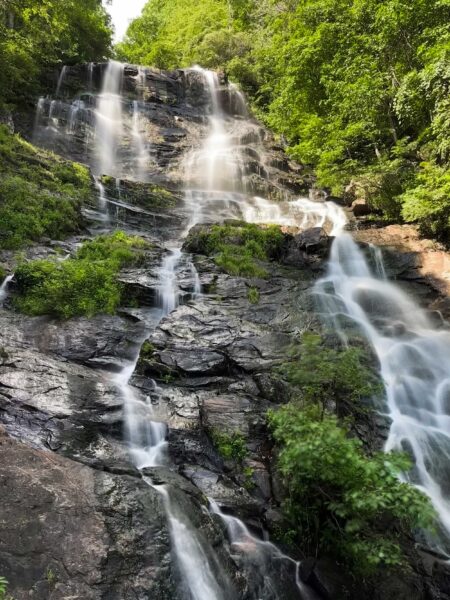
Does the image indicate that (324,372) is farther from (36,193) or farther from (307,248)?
(36,193)

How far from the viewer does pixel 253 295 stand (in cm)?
1146

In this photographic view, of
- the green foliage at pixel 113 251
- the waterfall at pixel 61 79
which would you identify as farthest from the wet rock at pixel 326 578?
the waterfall at pixel 61 79

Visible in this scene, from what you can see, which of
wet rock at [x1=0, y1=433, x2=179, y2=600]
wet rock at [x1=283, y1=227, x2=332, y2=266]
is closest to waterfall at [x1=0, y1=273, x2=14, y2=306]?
wet rock at [x1=0, y1=433, x2=179, y2=600]

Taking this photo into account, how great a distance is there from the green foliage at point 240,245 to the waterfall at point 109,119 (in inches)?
370

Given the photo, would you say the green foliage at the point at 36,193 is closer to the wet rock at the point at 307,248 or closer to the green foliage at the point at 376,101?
the wet rock at the point at 307,248

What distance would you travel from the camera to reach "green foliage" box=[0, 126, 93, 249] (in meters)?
13.0

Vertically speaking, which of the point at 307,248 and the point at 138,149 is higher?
the point at 138,149

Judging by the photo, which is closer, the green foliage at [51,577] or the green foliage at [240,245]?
the green foliage at [51,577]

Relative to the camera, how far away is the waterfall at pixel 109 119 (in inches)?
874

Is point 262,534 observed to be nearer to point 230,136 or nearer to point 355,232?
point 355,232

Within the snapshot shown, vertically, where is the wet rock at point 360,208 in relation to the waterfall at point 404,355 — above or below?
above

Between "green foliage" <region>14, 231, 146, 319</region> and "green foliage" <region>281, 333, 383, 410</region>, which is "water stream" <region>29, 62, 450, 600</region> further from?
"green foliage" <region>281, 333, 383, 410</region>

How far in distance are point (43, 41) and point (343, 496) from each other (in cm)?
2327

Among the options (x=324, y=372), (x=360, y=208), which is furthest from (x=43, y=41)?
(x=324, y=372)
